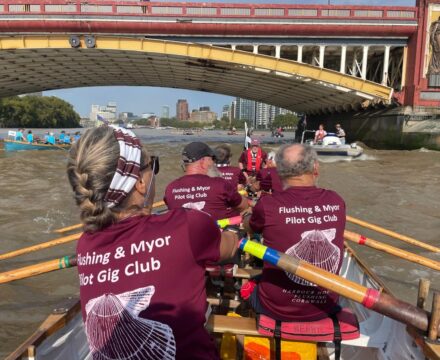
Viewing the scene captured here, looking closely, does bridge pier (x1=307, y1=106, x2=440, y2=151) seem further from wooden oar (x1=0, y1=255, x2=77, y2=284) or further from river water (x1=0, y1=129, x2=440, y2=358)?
wooden oar (x1=0, y1=255, x2=77, y2=284)

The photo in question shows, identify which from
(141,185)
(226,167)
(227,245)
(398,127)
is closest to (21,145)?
(226,167)

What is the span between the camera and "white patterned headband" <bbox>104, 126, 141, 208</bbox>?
1.66 meters

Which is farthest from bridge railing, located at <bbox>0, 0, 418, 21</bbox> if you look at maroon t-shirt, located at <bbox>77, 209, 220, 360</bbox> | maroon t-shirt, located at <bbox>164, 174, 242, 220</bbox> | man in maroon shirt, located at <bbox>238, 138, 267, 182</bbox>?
maroon t-shirt, located at <bbox>77, 209, 220, 360</bbox>

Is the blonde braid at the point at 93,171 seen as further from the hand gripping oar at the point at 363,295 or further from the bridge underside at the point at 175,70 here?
the bridge underside at the point at 175,70

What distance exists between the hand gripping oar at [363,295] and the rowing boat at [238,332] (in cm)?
22

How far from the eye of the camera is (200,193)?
175 inches

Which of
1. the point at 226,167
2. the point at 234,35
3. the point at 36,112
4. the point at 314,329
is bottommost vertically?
the point at 314,329

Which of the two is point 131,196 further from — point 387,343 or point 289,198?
point 387,343

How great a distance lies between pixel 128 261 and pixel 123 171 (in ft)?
1.33

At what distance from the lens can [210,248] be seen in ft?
6.00

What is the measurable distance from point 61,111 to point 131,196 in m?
114

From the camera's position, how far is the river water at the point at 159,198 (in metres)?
5.30

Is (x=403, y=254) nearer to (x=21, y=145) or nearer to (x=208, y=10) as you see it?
(x=208, y=10)

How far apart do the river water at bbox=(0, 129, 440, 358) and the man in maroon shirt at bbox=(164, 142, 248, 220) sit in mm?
2431
